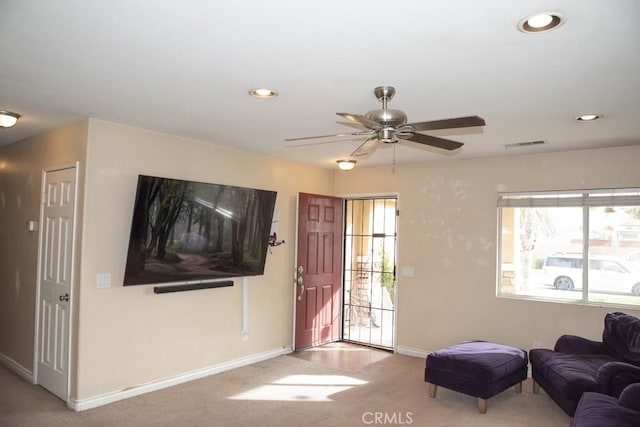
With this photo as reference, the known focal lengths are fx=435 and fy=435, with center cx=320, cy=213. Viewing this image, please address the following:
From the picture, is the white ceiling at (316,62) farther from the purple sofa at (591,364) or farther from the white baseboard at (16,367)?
the white baseboard at (16,367)

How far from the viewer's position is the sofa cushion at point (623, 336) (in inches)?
145

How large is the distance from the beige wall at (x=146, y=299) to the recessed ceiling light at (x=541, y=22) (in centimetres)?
342

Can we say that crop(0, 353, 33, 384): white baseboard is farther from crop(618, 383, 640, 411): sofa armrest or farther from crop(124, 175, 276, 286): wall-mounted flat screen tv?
crop(618, 383, 640, 411): sofa armrest

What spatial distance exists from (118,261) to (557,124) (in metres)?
4.04

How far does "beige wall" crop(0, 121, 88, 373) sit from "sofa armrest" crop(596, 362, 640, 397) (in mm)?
4647

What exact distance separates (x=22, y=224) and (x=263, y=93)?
3.42 metres

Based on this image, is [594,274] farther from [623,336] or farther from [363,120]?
[363,120]

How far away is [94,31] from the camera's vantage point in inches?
84.3

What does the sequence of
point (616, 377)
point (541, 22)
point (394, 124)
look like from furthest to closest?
point (616, 377), point (394, 124), point (541, 22)

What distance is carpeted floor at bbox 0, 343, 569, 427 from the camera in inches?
140

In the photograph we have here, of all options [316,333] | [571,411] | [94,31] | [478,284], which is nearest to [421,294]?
[478,284]

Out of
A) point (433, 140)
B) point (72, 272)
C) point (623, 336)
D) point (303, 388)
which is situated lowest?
point (303, 388)

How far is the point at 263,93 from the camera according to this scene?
9.84 ft
